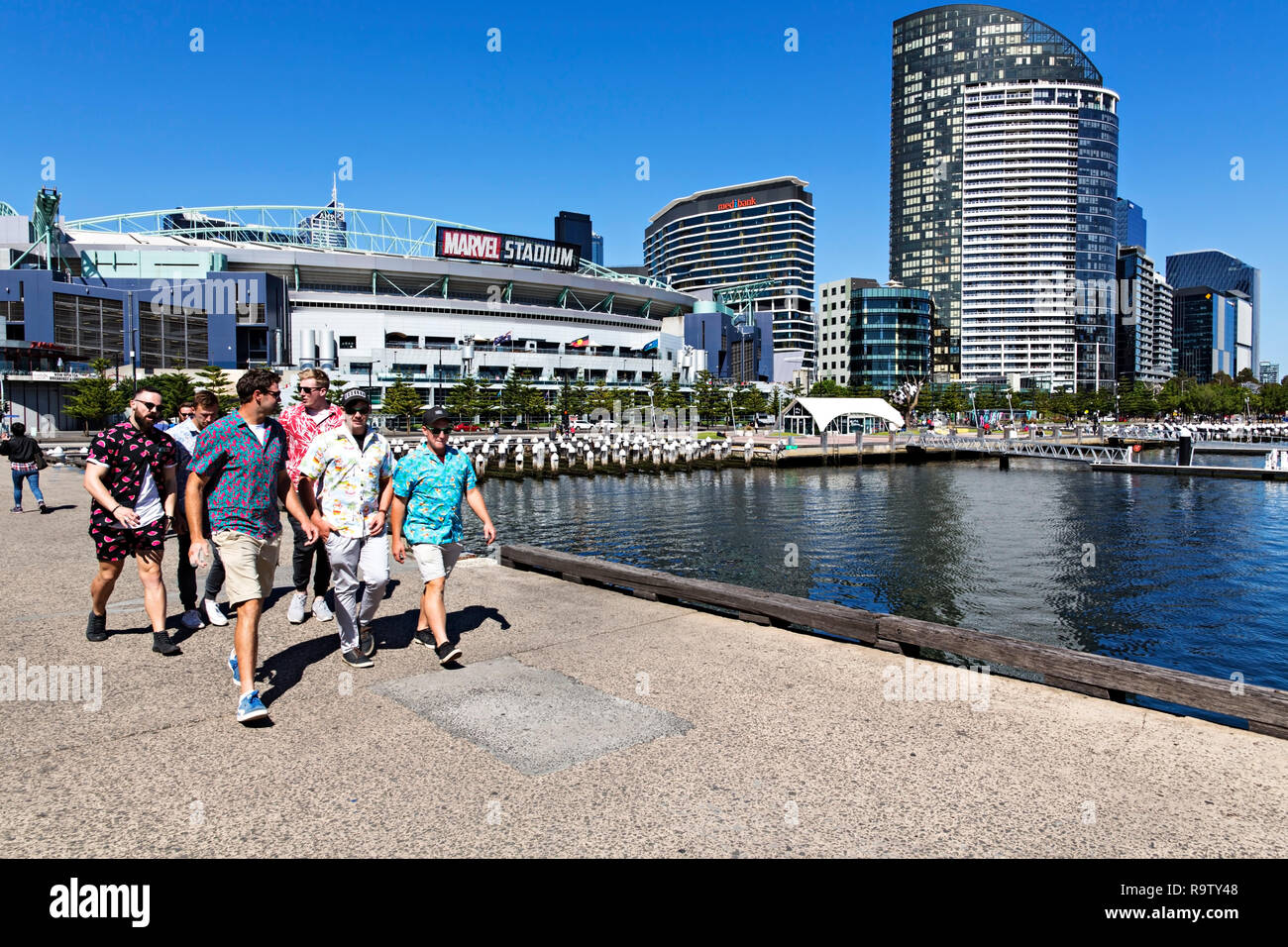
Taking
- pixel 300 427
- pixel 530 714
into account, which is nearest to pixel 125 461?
pixel 300 427

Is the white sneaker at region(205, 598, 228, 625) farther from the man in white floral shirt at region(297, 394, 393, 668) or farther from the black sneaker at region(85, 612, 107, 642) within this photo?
the man in white floral shirt at region(297, 394, 393, 668)

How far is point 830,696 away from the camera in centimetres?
659

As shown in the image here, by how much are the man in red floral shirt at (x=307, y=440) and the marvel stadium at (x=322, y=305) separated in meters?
83.6

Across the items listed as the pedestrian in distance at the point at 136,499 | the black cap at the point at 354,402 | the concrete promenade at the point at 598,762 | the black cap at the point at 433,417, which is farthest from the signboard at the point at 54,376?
the black cap at the point at 433,417

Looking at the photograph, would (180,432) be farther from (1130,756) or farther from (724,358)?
(724,358)

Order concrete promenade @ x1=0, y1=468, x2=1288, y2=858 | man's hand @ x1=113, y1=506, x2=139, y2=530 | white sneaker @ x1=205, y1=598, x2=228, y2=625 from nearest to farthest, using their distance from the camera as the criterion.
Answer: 1. concrete promenade @ x1=0, y1=468, x2=1288, y2=858
2. man's hand @ x1=113, y1=506, x2=139, y2=530
3. white sneaker @ x1=205, y1=598, x2=228, y2=625

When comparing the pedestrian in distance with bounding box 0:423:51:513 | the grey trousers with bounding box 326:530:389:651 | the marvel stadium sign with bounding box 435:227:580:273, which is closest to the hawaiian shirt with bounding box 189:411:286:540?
the grey trousers with bounding box 326:530:389:651

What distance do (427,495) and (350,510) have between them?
684 mm

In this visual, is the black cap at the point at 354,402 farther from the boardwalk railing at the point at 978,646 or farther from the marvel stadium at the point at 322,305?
the marvel stadium at the point at 322,305

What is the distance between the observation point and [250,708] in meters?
5.68

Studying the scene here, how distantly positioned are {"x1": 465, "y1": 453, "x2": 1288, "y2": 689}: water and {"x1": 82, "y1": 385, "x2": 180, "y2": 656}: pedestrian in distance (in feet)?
43.5

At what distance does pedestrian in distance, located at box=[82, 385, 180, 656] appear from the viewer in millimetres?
7141

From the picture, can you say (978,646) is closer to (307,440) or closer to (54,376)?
(307,440)

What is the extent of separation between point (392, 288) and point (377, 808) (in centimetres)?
12048
